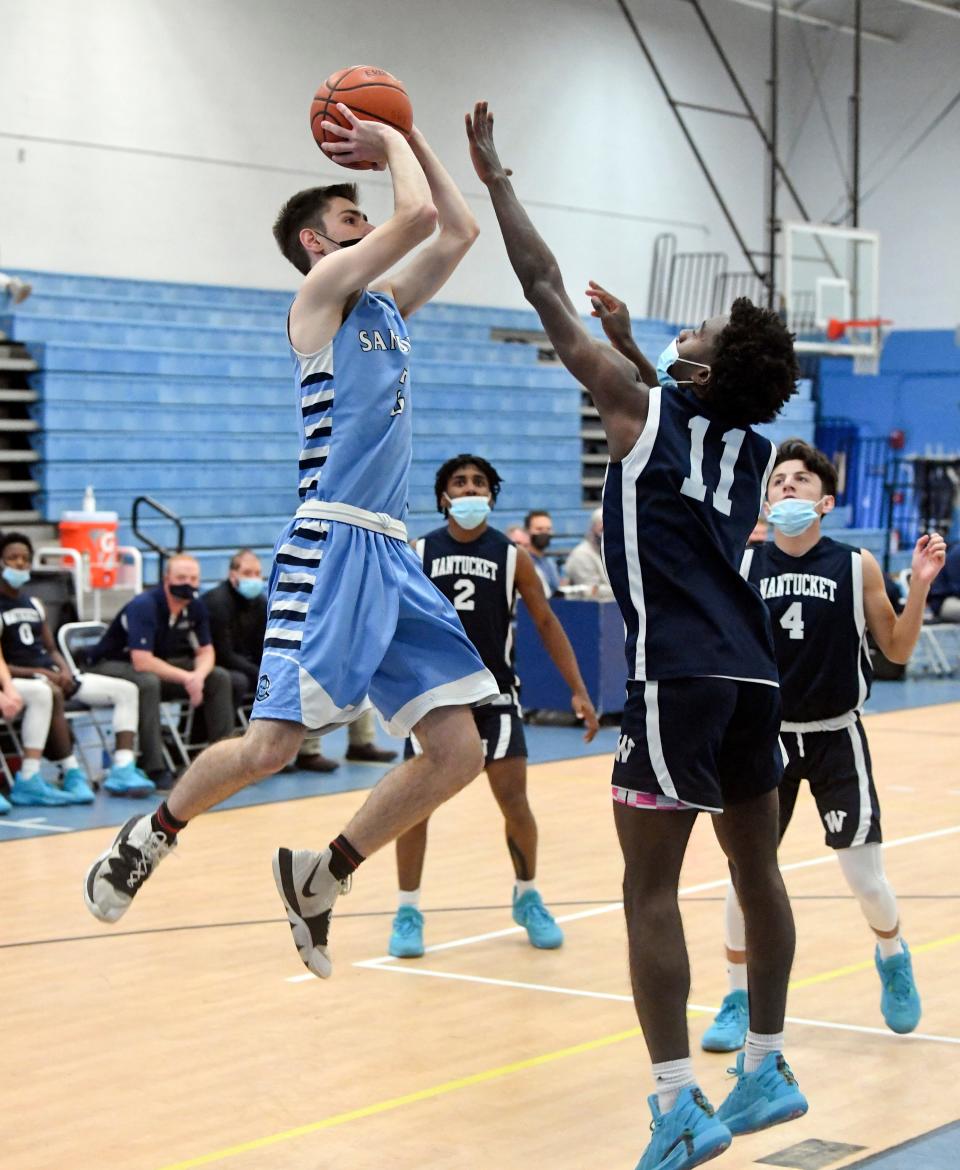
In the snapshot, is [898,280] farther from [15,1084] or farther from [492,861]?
[15,1084]

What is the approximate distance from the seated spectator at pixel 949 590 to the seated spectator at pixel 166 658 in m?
7.43

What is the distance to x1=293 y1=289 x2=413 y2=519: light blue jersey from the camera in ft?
13.1

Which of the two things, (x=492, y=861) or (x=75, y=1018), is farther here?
(x=492, y=861)

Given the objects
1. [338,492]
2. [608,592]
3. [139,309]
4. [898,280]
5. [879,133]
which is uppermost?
[879,133]

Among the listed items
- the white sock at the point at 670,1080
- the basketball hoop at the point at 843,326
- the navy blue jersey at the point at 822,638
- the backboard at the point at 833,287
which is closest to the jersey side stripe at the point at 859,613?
the navy blue jersey at the point at 822,638

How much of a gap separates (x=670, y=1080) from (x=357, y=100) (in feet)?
7.54

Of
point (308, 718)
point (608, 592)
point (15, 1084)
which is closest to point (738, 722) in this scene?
point (308, 718)

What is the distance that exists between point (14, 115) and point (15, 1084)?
1307 cm

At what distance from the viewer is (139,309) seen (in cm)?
1630

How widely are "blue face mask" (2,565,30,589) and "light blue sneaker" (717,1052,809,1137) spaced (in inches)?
269

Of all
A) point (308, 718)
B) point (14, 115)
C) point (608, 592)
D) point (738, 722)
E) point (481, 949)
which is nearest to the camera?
point (738, 722)

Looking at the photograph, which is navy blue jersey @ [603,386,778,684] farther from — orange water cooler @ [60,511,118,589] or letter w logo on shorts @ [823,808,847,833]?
orange water cooler @ [60,511,118,589]

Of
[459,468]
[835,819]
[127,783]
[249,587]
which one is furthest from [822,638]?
[249,587]

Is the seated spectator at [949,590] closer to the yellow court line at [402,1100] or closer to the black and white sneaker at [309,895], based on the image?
the yellow court line at [402,1100]
